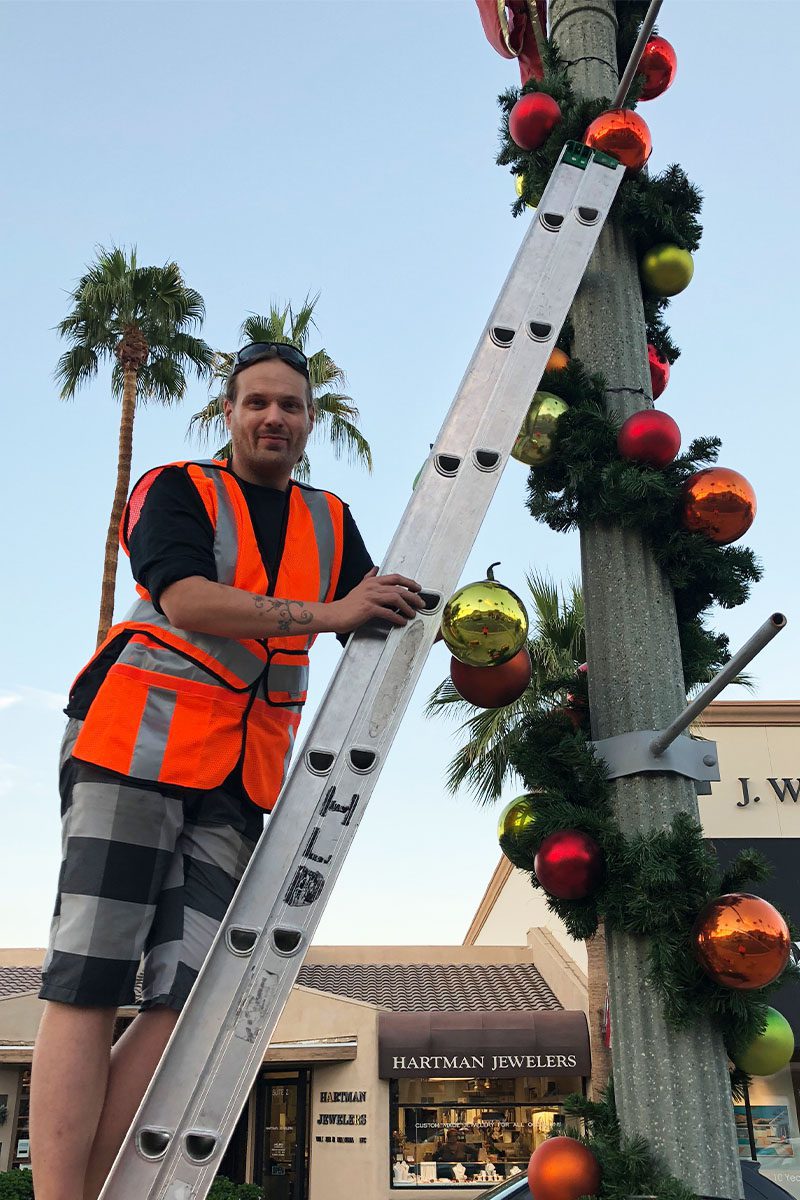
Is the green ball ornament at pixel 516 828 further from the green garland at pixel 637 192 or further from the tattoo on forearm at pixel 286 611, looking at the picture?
the green garland at pixel 637 192

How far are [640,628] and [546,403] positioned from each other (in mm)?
765

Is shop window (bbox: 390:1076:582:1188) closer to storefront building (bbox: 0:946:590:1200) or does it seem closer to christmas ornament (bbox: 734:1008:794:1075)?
storefront building (bbox: 0:946:590:1200)

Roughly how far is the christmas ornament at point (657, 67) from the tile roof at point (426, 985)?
52.4 ft

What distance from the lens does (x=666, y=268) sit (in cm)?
353

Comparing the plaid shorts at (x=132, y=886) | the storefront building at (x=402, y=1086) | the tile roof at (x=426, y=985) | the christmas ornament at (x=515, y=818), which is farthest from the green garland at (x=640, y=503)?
the tile roof at (x=426, y=985)

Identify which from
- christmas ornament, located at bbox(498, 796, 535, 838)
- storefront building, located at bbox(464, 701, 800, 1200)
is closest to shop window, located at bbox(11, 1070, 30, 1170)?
storefront building, located at bbox(464, 701, 800, 1200)

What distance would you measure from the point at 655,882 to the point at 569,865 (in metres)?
0.22

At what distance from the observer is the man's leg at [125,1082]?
70.5 inches

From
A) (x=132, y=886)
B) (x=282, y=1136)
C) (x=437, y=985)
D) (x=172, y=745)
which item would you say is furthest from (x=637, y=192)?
(x=282, y=1136)

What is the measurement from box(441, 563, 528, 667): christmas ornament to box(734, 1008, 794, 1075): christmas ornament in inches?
46.3

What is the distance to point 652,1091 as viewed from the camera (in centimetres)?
252

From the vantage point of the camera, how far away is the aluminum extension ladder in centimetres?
173

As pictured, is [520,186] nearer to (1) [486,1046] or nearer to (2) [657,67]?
(2) [657,67]

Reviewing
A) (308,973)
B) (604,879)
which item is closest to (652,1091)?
(604,879)
